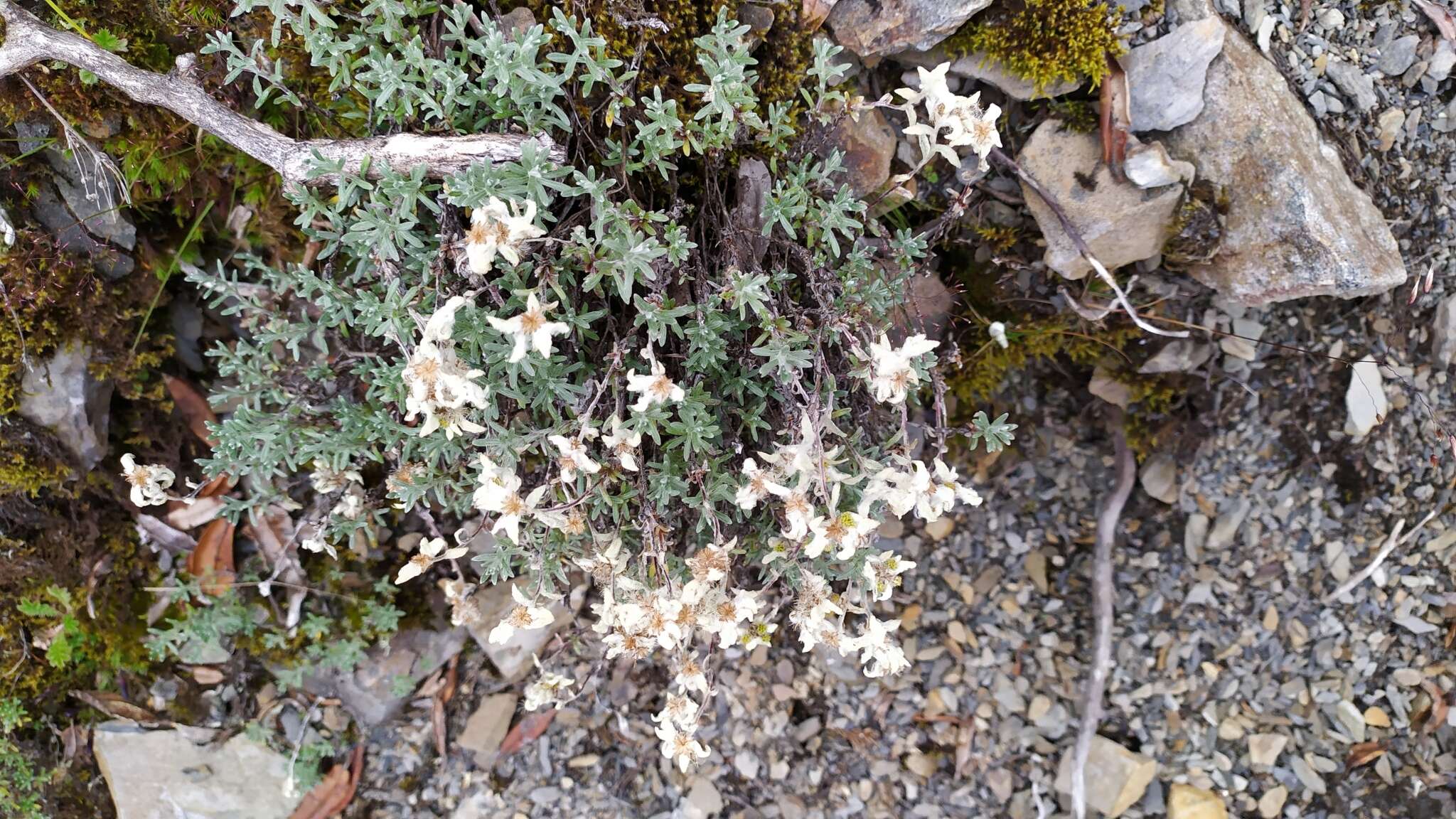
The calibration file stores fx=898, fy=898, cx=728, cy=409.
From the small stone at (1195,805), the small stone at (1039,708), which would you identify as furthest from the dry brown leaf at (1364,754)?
the small stone at (1039,708)

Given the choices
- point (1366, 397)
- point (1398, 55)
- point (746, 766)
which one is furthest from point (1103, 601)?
point (1398, 55)

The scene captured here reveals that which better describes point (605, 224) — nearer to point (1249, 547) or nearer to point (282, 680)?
point (282, 680)

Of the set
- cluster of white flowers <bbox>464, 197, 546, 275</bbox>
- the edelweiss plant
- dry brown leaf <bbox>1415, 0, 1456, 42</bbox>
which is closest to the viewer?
cluster of white flowers <bbox>464, 197, 546, 275</bbox>

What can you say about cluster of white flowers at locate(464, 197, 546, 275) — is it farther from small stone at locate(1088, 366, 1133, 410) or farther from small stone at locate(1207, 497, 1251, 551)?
small stone at locate(1207, 497, 1251, 551)

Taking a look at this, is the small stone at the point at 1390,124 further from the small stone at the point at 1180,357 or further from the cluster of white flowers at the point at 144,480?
the cluster of white flowers at the point at 144,480

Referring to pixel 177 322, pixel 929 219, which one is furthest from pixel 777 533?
pixel 177 322

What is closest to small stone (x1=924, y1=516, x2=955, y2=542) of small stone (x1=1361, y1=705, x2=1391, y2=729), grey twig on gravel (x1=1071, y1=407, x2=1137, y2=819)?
grey twig on gravel (x1=1071, y1=407, x2=1137, y2=819)
